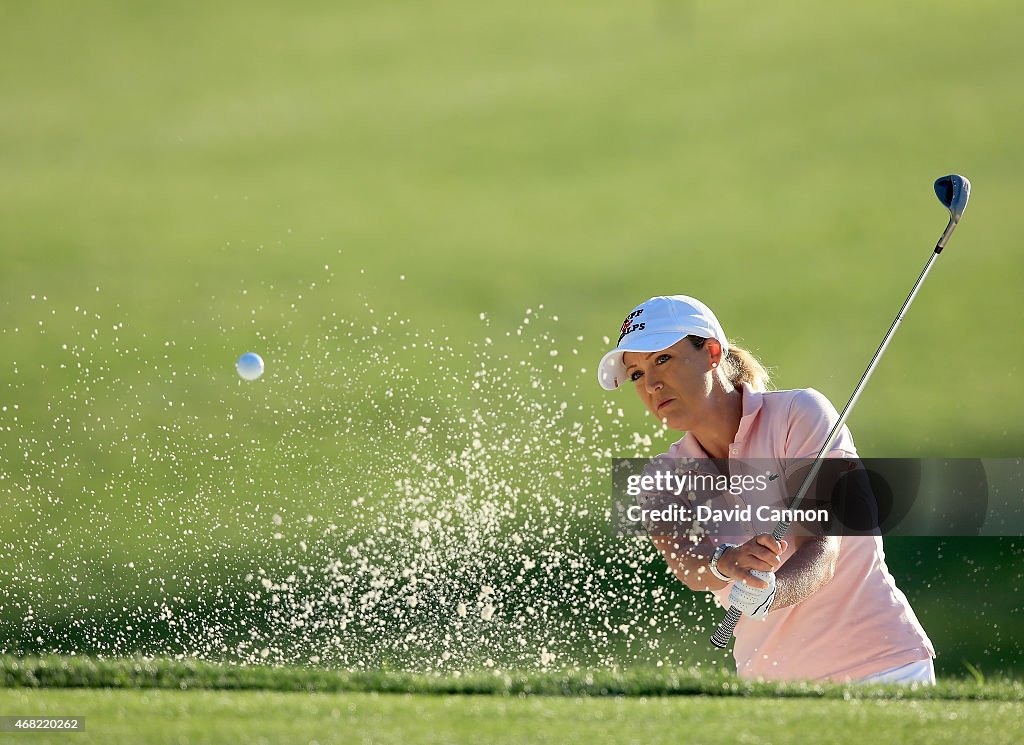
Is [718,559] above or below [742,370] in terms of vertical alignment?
below

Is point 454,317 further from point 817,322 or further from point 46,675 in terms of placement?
point 46,675

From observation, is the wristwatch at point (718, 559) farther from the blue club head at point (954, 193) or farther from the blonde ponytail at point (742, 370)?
the blue club head at point (954, 193)

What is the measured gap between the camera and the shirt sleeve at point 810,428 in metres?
3.05

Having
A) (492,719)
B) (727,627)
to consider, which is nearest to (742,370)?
(727,627)

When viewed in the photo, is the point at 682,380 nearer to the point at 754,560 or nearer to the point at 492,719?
the point at 754,560

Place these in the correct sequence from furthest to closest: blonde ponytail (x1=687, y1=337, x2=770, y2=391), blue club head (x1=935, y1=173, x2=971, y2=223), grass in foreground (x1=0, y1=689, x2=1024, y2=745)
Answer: blue club head (x1=935, y1=173, x2=971, y2=223), blonde ponytail (x1=687, y1=337, x2=770, y2=391), grass in foreground (x1=0, y1=689, x2=1024, y2=745)

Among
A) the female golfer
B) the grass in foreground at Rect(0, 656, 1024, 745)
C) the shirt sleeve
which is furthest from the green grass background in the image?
the shirt sleeve

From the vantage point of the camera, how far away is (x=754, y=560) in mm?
2873

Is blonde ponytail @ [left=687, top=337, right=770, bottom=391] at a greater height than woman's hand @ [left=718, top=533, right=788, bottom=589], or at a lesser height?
greater

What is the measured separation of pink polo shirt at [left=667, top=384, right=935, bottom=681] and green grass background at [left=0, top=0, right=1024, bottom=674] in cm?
245

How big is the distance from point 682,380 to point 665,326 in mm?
139

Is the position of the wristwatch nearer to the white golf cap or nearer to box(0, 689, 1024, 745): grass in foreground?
box(0, 689, 1024, 745): grass in foreground

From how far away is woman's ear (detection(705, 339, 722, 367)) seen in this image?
10.6 ft

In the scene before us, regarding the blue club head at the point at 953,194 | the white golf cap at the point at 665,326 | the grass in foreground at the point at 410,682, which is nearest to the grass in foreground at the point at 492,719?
the grass in foreground at the point at 410,682
